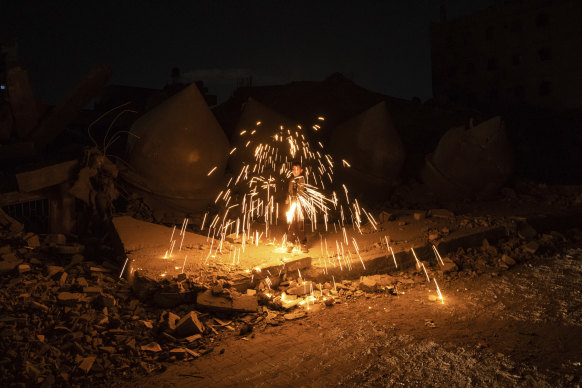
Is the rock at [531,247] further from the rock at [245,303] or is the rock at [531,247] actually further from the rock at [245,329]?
the rock at [245,329]

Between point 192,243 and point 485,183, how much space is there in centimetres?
681

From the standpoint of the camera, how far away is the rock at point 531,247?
6445mm

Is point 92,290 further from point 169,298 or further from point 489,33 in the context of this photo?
point 489,33

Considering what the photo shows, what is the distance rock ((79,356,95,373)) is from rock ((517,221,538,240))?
21.9 ft

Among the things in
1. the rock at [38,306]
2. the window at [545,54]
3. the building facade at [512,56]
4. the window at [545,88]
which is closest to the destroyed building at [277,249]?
the rock at [38,306]

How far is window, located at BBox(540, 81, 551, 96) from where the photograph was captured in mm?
22547

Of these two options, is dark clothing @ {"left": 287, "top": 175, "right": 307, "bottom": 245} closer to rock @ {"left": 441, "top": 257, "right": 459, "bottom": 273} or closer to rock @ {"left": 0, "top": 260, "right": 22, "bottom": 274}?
rock @ {"left": 441, "top": 257, "right": 459, "bottom": 273}

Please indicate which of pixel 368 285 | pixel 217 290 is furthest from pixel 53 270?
pixel 368 285

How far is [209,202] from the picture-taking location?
842cm

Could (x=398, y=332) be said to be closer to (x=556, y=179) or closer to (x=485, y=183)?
(x=485, y=183)

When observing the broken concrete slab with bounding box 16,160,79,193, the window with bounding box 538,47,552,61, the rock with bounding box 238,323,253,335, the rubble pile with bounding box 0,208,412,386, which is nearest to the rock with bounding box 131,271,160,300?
the rubble pile with bounding box 0,208,412,386

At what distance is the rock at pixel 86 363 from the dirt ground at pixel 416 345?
0.41m

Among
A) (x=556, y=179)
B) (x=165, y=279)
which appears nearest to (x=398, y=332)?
(x=165, y=279)

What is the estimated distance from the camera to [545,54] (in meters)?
22.7
